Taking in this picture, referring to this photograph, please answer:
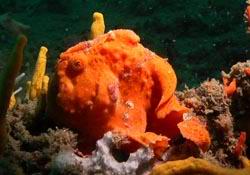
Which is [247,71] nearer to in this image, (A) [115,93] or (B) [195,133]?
(B) [195,133]

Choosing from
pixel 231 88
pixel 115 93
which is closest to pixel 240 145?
pixel 231 88

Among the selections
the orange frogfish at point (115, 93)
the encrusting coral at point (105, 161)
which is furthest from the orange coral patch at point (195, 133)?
the encrusting coral at point (105, 161)

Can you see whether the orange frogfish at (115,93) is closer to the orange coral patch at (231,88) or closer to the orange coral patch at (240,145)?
the orange coral patch at (240,145)

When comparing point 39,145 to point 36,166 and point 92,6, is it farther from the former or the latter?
point 92,6

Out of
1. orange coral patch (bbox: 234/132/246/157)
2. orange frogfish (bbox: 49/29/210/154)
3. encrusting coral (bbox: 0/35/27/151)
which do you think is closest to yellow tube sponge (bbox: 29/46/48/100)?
orange frogfish (bbox: 49/29/210/154)

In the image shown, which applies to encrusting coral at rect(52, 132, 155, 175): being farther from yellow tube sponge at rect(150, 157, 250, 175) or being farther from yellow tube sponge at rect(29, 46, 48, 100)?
yellow tube sponge at rect(29, 46, 48, 100)
